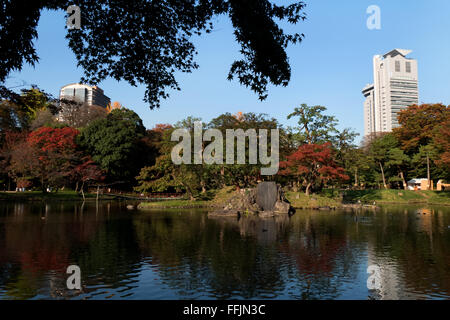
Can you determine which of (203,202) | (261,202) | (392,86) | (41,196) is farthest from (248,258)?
(392,86)

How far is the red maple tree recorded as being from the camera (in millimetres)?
36469

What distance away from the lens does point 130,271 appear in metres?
10.9

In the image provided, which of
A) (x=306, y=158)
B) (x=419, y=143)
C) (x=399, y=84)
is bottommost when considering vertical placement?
(x=306, y=158)

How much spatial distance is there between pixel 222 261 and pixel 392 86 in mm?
158156

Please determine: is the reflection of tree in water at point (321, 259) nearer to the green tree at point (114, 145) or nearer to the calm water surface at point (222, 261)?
the calm water surface at point (222, 261)

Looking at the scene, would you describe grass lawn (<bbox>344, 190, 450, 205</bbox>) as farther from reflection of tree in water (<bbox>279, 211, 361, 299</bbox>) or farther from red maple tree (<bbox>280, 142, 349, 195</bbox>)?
reflection of tree in water (<bbox>279, 211, 361, 299</bbox>)

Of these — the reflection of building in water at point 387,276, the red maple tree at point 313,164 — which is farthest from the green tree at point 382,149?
the reflection of building in water at point 387,276

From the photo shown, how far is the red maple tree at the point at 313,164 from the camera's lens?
3647 centimetres

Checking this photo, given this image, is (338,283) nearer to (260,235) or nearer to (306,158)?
(260,235)
